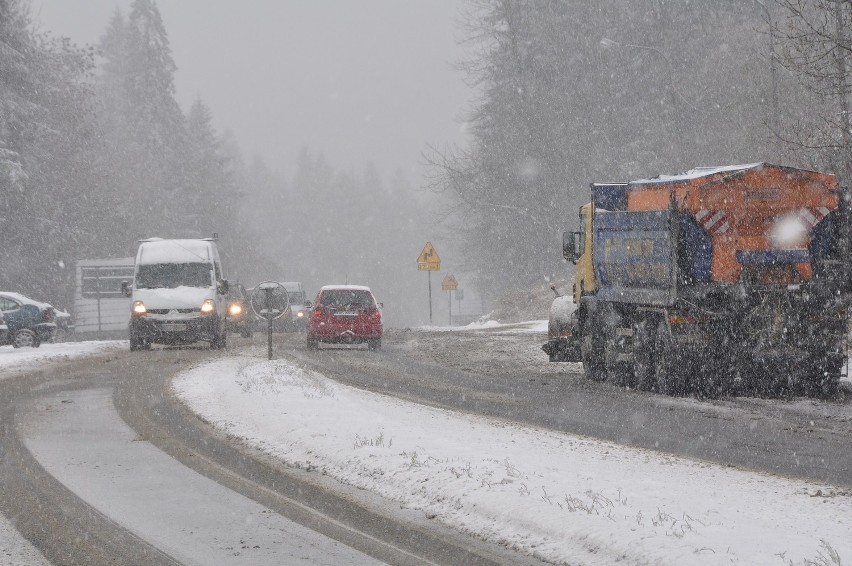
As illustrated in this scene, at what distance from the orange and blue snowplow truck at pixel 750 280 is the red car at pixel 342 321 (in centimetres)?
1271

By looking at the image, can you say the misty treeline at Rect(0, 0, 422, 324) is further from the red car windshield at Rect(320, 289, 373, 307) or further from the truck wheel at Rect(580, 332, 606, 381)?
the truck wheel at Rect(580, 332, 606, 381)

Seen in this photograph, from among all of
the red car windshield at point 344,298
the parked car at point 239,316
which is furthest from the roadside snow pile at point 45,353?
the red car windshield at point 344,298

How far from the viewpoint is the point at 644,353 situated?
17.0 m

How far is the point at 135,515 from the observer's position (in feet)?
24.3

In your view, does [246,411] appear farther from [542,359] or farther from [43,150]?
[43,150]

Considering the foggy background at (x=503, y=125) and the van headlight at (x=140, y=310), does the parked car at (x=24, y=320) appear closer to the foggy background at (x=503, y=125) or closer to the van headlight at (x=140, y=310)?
the van headlight at (x=140, y=310)

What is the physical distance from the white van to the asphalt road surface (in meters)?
6.37

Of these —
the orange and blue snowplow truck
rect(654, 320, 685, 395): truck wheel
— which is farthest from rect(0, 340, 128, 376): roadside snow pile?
the orange and blue snowplow truck

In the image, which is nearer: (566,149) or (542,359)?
(542,359)

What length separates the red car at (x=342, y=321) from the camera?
2819cm

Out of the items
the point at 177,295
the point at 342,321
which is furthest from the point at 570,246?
the point at 177,295

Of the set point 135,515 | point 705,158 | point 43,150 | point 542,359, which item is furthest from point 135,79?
point 135,515

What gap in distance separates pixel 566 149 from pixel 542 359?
30696 mm

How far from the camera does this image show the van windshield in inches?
1084
